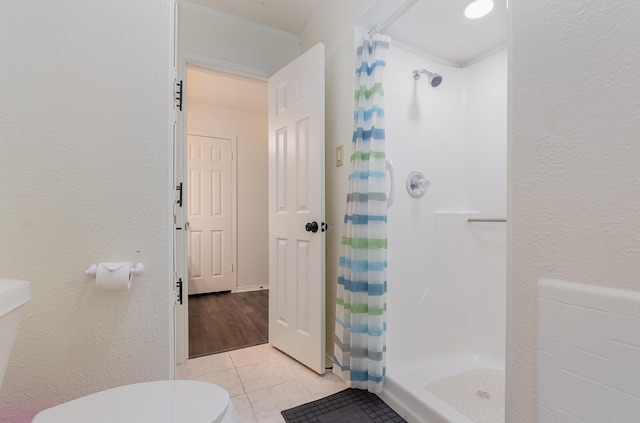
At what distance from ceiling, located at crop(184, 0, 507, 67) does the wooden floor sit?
230 cm

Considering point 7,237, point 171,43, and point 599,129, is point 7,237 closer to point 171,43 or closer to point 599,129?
point 171,43

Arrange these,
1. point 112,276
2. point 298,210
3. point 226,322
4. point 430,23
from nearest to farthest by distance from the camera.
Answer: point 112,276 → point 430,23 → point 298,210 → point 226,322

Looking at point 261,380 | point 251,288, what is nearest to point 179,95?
point 261,380

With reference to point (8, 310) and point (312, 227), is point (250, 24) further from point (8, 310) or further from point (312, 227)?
point (8, 310)

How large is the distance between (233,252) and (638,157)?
3.69 metres

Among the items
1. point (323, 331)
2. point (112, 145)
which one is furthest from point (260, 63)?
point (323, 331)

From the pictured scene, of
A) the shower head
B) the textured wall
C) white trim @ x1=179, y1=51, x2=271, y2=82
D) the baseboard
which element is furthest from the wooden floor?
the shower head

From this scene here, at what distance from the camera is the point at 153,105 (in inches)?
42.9

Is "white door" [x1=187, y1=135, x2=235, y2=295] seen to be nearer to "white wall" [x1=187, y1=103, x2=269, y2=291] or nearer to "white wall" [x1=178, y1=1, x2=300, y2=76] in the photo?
"white wall" [x1=187, y1=103, x2=269, y2=291]

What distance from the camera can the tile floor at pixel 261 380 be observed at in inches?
56.9

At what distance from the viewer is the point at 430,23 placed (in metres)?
1.63

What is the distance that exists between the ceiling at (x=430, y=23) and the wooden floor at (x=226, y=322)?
230cm

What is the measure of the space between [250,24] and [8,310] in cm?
223

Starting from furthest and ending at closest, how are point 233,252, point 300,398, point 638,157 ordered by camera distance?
point 233,252
point 300,398
point 638,157
